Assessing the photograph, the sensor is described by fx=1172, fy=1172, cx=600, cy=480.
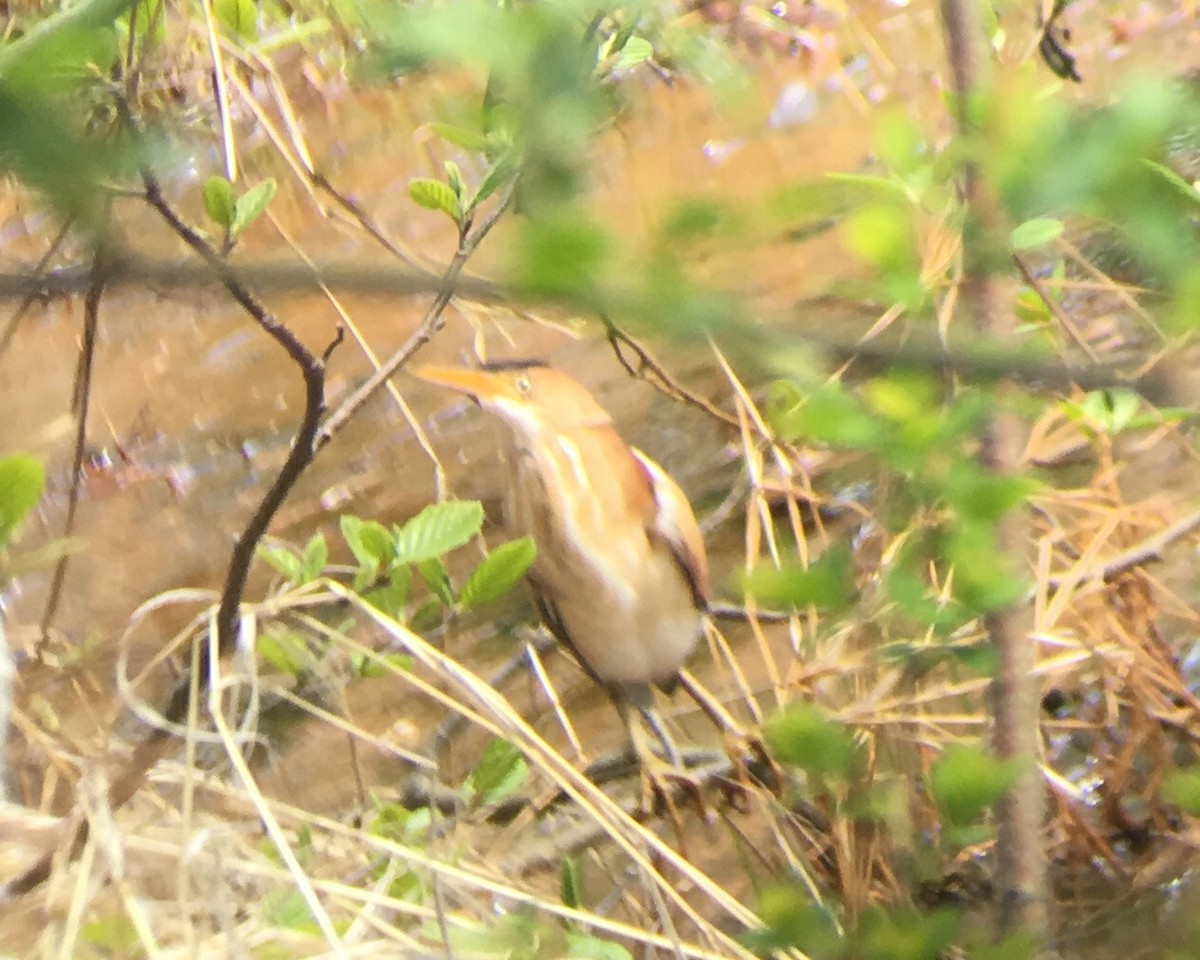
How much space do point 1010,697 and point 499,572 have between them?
0.35 meters

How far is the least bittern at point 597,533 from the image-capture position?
43.1 inches

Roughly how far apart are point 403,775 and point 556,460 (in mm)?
347

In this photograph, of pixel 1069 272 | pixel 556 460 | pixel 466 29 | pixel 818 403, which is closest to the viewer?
pixel 466 29

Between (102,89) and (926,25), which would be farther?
(926,25)

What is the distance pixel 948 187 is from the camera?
641 millimetres

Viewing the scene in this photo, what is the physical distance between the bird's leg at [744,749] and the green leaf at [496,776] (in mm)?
196

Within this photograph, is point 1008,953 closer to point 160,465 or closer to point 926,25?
point 160,465

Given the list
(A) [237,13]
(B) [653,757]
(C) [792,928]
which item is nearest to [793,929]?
(C) [792,928]

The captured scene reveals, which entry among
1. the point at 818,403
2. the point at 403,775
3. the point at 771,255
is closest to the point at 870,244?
the point at 818,403

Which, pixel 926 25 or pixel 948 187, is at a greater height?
pixel 948 187

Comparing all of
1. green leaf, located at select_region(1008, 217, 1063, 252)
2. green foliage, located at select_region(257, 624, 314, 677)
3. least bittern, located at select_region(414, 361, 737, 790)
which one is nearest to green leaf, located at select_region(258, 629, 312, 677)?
green foliage, located at select_region(257, 624, 314, 677)

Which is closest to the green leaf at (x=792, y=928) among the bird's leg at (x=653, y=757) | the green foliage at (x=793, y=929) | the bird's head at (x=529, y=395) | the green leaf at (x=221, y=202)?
the green foliage at (x=793, y=929)

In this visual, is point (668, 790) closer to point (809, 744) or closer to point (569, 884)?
point (569, 884)

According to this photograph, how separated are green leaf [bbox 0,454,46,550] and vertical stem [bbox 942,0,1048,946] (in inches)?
17.3
